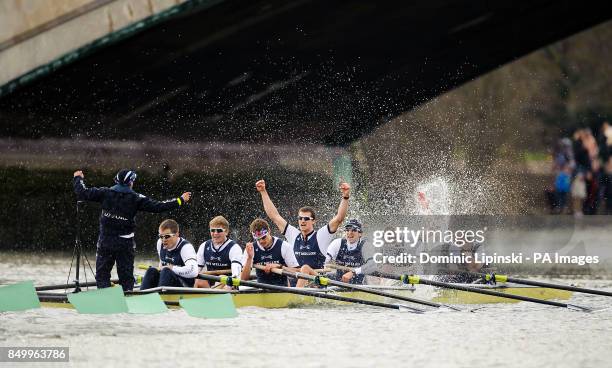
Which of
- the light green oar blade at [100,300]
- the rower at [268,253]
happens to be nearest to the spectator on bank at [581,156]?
the rower at [268,253]

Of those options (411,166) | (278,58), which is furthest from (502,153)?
(278,58)

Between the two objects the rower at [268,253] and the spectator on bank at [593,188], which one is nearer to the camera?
the rower at [268,253]

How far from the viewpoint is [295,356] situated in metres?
10.7

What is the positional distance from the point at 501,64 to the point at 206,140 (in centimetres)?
835

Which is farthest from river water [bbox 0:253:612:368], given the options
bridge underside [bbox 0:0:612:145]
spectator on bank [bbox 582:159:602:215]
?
spectator on bank [bbox 582:159:602:215]

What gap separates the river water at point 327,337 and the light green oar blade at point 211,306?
5.5 inches

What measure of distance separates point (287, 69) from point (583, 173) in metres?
7.38

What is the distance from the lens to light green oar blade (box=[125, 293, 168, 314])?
12898mm

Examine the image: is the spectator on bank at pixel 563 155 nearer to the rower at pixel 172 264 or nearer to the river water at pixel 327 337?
the river water at pixel 327 337

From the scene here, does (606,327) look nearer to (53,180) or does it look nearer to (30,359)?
(30,359)

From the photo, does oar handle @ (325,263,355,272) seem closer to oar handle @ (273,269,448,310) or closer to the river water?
the river water

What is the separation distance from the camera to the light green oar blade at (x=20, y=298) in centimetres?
1270

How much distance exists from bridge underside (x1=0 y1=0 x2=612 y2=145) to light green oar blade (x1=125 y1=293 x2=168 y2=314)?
8177mm
